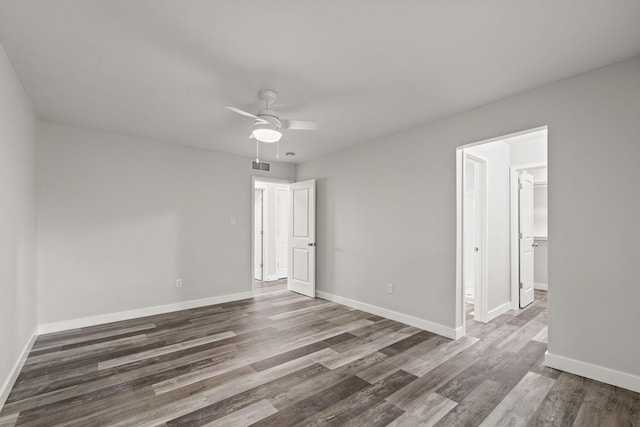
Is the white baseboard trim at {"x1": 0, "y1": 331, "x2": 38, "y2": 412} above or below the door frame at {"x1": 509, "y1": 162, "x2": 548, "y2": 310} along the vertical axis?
below

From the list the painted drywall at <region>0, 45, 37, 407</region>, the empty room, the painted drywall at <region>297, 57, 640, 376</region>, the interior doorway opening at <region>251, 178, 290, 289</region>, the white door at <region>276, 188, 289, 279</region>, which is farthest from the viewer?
the white door at <region>276, 188, 289, 279</region>

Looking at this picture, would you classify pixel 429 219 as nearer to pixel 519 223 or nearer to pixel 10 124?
pixel 519 223

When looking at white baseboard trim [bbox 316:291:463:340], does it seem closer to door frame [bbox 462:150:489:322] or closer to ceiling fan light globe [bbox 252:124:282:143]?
door frame [bbox 462:150:489:322]

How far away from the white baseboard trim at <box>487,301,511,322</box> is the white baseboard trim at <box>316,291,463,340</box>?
88cm

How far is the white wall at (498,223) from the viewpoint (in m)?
4.00

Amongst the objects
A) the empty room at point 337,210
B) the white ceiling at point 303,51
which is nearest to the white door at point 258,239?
the empty room at point 337,210

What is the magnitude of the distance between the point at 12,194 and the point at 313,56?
2.67 metres

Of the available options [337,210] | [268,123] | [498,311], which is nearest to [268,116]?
[268,123]

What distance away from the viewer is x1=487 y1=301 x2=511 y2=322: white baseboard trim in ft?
13.0

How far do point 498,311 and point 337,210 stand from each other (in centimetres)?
276

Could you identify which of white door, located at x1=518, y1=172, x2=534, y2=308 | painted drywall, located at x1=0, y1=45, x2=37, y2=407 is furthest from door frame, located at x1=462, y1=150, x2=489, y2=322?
painted drywall, located at x1=0, y1=45, x2=37, y2=407

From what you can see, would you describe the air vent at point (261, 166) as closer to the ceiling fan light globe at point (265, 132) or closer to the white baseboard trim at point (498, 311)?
the ceiling fan light globe at point (265, 132)

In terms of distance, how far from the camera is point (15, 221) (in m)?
2.49

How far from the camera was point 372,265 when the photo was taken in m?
4.33
